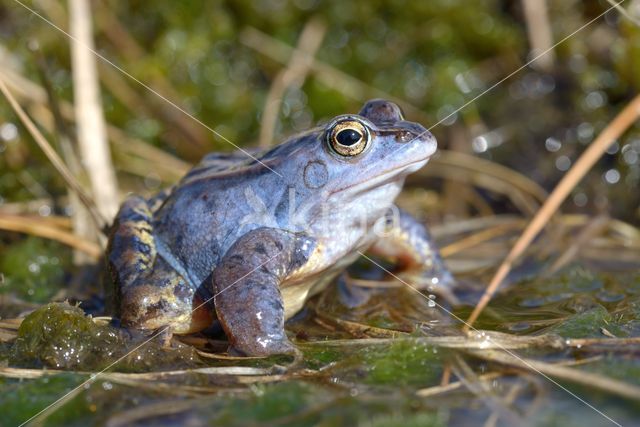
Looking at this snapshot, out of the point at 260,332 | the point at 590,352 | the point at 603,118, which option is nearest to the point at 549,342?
the point at 590,352

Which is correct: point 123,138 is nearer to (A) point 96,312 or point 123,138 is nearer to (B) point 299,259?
(A) point 96,312

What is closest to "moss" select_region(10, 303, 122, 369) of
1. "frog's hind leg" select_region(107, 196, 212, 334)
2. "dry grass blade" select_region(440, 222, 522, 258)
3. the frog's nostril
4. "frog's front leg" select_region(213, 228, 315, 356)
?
"frog's hind leg" select_region(107, 196, 212, 334)

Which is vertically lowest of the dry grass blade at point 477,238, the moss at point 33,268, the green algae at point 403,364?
the green algae at point 403,364

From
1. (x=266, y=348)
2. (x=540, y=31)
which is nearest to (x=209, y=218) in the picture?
(x=266, y=348)

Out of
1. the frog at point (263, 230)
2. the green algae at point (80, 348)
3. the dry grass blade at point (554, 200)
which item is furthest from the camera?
the dry grass blade at point (554, 200)

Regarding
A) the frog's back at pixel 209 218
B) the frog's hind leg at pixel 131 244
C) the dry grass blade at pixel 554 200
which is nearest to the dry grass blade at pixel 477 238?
the dry grass blade at pixel 554 200

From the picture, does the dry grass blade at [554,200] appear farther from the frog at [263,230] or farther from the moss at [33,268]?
the moss at [33,268]

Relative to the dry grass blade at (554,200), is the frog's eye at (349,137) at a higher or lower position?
higher

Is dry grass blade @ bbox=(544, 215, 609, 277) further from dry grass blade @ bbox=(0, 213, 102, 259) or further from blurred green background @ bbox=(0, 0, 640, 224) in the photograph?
dry grass blade @ bbox=(0, 213, 102, 259)
